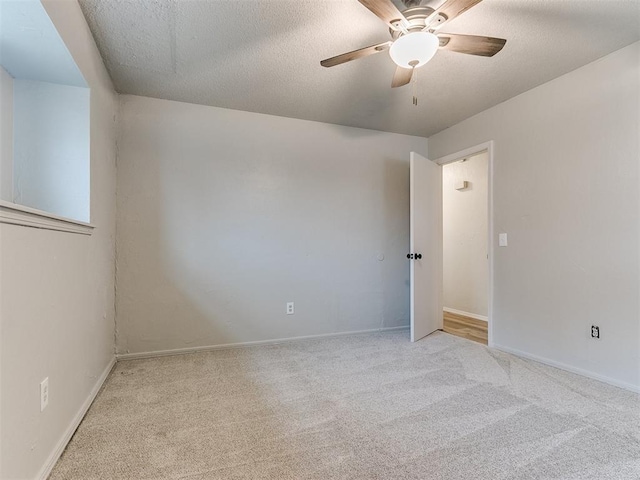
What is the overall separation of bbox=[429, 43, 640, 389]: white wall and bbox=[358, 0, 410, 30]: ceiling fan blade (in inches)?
65.7

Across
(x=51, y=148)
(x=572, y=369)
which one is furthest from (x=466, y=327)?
(x=51, y=148)

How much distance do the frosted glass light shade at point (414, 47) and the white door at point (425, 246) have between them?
5.32 feet

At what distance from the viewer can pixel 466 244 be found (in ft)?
14.9

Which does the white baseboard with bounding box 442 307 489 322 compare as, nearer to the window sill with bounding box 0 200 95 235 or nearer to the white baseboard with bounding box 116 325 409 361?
the white baseboard with bounding box 116 325 409 361

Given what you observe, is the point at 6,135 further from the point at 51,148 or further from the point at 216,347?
the point at 216,347

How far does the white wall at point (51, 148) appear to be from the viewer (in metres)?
1.77

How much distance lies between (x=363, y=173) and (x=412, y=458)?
2760 mm

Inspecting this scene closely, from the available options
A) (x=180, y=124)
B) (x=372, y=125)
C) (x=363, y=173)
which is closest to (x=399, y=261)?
(x=363, y=173)

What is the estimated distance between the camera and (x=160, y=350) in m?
2.79

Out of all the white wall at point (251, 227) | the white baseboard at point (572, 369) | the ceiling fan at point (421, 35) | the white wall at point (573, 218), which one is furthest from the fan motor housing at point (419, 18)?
the white baseboard at point (572, 369)

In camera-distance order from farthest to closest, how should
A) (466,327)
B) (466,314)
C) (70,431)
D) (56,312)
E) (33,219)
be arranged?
(466,314), (466,327), (70,431), (56,312), (33,219)

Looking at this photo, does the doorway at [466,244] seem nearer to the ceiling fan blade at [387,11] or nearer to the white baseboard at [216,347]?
the white baseboard at [216,347]

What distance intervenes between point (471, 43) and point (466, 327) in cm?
311

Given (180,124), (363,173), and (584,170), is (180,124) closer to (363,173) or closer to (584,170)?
(363,173)
